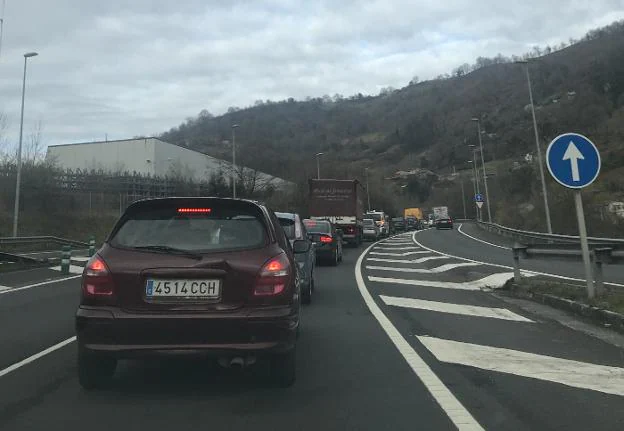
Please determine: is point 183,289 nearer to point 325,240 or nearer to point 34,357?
point 34,357

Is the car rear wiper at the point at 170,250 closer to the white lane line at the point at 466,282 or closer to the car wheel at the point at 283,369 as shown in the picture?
the car wheel at the point at 283,369

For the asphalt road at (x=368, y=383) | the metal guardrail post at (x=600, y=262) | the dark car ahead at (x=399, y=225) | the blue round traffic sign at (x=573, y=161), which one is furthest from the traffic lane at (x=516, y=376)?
the dark car ahead at (x=399, y=225)

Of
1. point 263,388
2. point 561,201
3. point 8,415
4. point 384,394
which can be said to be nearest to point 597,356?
point 384,394

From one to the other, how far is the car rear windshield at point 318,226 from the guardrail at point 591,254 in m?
8.01

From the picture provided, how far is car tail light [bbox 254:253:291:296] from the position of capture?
16.0 feet

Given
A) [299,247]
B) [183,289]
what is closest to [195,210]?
[183,289]

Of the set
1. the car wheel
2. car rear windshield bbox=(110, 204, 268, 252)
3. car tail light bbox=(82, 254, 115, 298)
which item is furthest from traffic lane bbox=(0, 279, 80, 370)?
the car wheel

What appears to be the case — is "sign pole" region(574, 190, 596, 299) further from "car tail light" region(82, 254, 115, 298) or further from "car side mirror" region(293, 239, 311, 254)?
"car tail light" region(82, 254, 115, 298)

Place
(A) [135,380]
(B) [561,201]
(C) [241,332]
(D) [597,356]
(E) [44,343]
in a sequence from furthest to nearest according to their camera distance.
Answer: (B) [561,201]
(E) [44,343]
(D) [597,356]
(A) [135,380]
(C) [241,332]

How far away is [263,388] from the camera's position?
5277mm

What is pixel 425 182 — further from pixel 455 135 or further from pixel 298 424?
pixel 298 424

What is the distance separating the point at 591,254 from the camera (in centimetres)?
1012

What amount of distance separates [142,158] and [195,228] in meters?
77.6

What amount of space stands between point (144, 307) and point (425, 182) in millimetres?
146592
